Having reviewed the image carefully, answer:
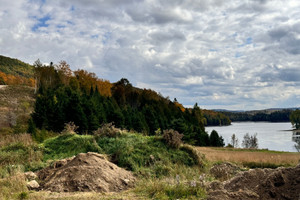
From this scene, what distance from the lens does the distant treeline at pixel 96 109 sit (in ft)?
127

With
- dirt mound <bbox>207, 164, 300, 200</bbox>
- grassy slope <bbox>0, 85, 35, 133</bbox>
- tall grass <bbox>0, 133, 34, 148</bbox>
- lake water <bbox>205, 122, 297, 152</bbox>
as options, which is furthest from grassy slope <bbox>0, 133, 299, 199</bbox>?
lake water <bbox>205, 122, 297, 152</bbox>

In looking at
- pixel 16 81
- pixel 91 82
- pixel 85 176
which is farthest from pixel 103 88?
pixel 85 176

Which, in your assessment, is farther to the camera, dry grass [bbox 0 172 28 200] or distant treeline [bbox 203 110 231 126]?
distant treeline [bbox 203 110 231 126]

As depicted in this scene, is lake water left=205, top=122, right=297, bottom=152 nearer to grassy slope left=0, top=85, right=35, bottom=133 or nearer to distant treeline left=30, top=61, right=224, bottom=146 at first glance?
distant treeline left=30, top=61, right=224, bottom=146

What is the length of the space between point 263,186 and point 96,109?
3837 centimetres

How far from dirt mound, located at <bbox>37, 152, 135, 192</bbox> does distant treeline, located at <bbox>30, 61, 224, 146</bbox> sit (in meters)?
5.17

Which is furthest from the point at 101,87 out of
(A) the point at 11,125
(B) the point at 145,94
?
(A) the point at 11,125

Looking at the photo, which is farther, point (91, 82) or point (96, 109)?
point (91, 82)

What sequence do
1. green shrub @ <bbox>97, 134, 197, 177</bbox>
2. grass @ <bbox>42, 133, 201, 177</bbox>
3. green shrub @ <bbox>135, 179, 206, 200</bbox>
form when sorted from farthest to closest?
grass @ <bbox>42, 133, 201, 177</bbox> < green shrub @ <bbox>97, 134, 197, 177</bbox> < green shrub @ <bbox>135, 179, 206, 200</bbox>

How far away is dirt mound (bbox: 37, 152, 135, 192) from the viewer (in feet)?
29.1

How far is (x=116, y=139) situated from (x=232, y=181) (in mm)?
7444

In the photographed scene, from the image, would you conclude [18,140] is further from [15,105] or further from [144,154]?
[15,105]

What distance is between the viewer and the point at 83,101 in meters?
42.8

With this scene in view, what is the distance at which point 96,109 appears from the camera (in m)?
43.6
